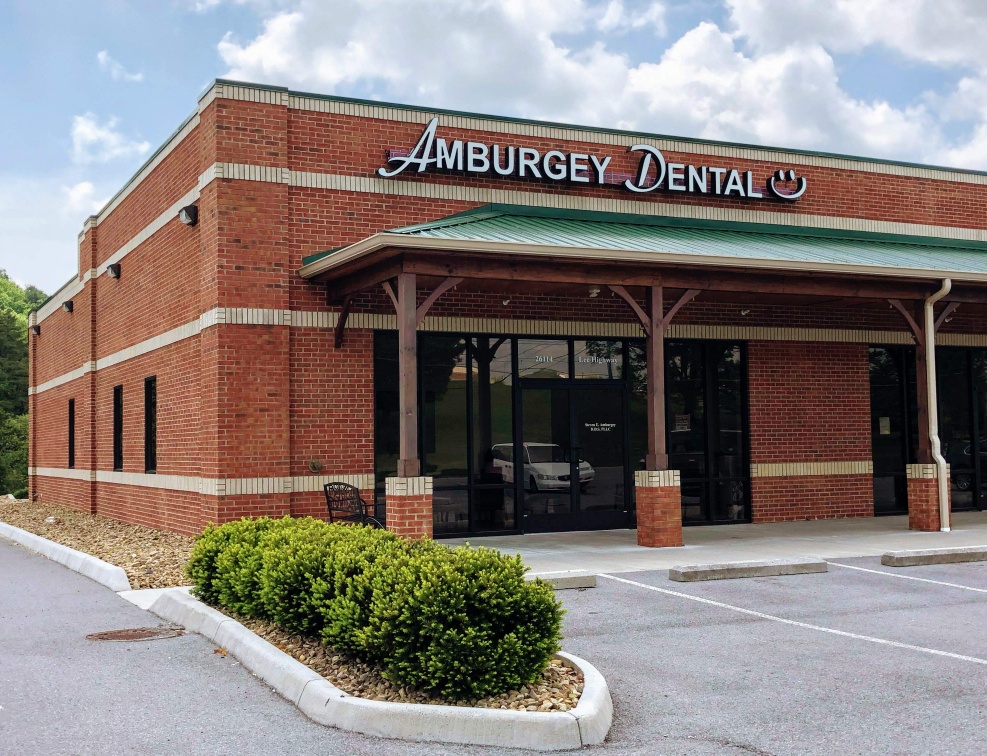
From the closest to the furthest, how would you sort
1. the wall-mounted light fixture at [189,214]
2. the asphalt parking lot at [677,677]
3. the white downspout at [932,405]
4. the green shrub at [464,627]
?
the asphalt parking lot at [677,677]
the green shrub at [464,627]
the wall-mounted light fixture at [189,214]
the white downspout at [932,405]

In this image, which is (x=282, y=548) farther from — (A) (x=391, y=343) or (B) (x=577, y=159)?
(B) (x=577, y=159)

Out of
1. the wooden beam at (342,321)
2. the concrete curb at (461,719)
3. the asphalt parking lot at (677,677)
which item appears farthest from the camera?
the wooden beam at (342,321)

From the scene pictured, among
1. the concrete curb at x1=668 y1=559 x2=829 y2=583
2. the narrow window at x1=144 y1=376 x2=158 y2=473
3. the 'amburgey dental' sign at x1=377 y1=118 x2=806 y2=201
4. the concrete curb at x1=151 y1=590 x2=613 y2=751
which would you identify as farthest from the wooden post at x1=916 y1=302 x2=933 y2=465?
the narrow window at x1=144 y1=376 x2=158 y2=473

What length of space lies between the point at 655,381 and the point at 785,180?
21.4ft

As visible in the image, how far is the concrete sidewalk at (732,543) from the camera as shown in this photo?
44.1ft

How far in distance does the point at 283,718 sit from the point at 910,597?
7.15m

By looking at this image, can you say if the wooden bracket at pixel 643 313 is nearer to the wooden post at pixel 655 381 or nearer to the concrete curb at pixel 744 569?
the wooden post at pixel 655 381

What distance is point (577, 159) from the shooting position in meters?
17.7

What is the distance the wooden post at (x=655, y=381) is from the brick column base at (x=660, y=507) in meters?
0.16

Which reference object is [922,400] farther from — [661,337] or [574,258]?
[574,258]

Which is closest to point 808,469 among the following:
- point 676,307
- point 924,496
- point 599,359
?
point 924,496

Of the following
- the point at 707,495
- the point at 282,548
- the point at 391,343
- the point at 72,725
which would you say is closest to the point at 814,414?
the point at 707,495

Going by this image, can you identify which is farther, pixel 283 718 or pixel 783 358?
pixel 783 358

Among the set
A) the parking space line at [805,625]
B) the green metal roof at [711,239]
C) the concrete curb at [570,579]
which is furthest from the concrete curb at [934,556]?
the green metal roof at [711,239]
